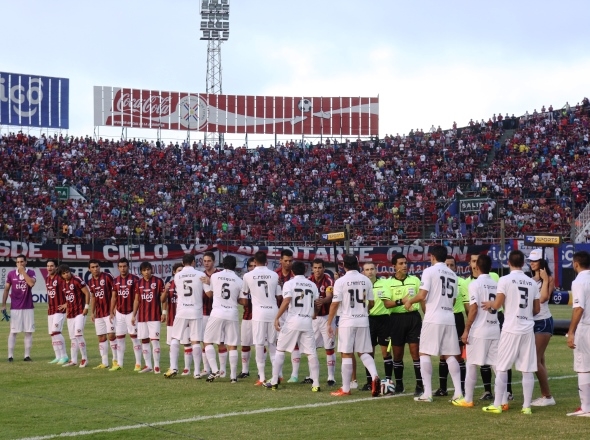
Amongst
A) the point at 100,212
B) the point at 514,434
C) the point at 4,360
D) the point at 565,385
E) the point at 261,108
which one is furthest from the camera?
the point at 261,108

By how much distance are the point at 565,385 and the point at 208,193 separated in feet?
150

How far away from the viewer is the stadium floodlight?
256 feet

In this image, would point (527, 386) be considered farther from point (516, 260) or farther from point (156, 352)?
point (156, 352)

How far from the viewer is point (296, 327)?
54.5ft

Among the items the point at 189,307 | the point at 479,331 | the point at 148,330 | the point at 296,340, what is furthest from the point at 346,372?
the point at 148,330

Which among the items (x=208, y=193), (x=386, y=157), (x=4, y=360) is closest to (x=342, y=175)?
(x=386, y=157)

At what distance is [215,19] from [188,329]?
6301 centimetres

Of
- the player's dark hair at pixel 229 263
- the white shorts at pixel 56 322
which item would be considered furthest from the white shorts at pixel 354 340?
the white shorts at pixel 56 322

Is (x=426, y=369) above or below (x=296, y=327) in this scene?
below

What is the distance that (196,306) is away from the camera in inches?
738

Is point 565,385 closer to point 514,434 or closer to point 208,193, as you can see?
point 514,434

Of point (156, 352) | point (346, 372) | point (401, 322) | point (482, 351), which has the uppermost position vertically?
point (401, 322)

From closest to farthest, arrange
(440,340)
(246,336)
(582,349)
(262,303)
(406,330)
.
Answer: (582,349)
(440,340)
(406,330)
(262,303)
(246,336)

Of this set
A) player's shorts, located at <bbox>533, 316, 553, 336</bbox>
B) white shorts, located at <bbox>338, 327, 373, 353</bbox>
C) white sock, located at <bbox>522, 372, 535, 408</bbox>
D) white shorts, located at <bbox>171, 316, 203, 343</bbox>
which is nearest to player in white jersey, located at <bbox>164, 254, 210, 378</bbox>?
white shorts, located at <bbox>171, 316, 203, 343</bbox>
